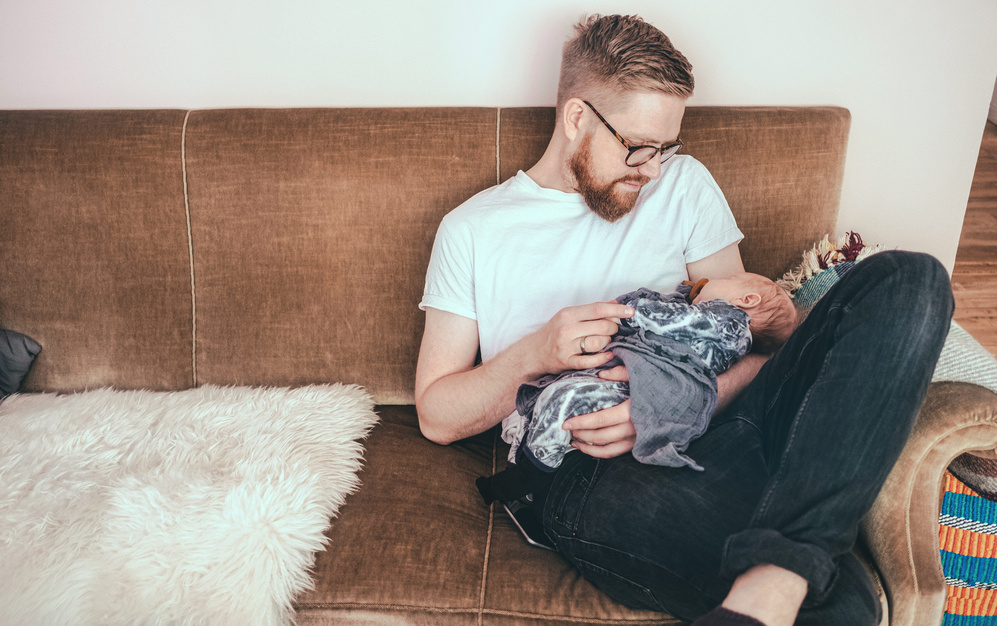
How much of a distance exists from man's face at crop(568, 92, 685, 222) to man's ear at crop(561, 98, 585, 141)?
0.02m

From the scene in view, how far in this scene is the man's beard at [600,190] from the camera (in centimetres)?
138

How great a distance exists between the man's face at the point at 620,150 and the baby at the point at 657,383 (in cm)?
27

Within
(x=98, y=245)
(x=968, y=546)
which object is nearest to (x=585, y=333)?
(x=968, y=546)

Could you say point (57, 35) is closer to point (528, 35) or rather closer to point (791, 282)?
point (528, 35)

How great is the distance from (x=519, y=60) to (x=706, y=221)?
0.70 metres

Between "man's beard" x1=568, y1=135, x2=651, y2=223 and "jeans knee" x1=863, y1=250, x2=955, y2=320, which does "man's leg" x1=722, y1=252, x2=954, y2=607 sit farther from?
"man's beard" x1=568, y1=135, x2=651, y2=223

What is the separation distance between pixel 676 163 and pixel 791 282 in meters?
0.41

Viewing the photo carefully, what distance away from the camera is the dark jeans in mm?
900

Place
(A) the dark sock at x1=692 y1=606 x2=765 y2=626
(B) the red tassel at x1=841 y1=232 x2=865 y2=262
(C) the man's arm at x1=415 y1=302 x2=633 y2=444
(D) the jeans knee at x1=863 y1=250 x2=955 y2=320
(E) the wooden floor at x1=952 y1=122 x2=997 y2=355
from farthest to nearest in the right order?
(E) the wooden floor at x1=952 y1=122 x2=997 y2=355
(B) the red tassel at x1=841 y1=232 x2=865 y2=262
(C) the man's arm at x1=415 y1=302 x2=633 y2=444
(D) the jeans knee at x1=863 y1=250 x2=955 y2=320
(A) the dark sock at x1=692 y1=606 x2=765 y2=626

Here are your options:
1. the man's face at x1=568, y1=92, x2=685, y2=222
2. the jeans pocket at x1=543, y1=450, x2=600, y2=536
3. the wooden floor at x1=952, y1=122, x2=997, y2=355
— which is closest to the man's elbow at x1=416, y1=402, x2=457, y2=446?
the jeans pocket at x1=543, y1=450, x2=600, y2=536

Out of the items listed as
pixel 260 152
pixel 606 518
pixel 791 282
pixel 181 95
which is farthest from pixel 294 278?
pixel 791 282

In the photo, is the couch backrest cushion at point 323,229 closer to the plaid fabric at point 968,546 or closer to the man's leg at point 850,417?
the man's leg at point 850,417

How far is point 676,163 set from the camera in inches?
59.1

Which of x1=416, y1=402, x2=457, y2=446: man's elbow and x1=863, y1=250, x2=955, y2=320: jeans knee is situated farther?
x1=416, y1=402, x2=457, y2=446: man's elbow
